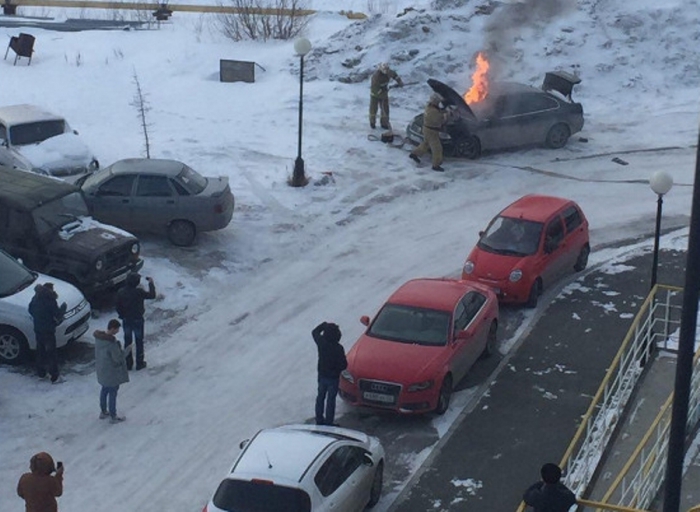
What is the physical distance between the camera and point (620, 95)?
33344 mm

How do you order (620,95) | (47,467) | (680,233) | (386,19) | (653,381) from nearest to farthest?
(47,467)
(653,381)
(680,233)
(620,95)
(386,19)

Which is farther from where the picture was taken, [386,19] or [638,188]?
[386,19]

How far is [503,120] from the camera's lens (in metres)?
29.1

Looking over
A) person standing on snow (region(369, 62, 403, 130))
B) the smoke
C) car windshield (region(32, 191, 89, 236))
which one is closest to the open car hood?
person standing on snow (region(369, 62, 403, 130))

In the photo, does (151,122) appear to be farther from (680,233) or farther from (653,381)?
(653,381)

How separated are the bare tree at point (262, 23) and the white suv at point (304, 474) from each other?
84.1 ft

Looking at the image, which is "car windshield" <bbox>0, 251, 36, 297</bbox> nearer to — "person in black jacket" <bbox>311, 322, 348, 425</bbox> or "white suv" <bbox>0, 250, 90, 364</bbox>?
"white suv" <bbox>0, 250, 90, 364</bbox>

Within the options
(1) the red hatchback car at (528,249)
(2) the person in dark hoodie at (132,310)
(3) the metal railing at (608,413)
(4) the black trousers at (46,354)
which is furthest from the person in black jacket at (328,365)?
(1) the red hatchback car at (528,249)

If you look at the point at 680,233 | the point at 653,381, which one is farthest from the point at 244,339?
the point at 680,233

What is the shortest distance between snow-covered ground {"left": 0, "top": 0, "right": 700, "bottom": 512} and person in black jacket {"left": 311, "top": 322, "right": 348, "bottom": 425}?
0.86 metres

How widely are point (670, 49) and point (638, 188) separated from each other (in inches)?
354

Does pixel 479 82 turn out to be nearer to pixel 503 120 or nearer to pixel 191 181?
pixel 503 120

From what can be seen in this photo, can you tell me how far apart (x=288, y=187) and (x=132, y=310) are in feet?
29.2

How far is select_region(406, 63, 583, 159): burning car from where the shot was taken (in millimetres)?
28688
